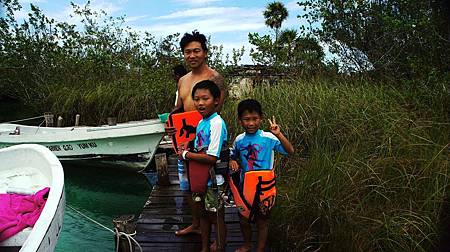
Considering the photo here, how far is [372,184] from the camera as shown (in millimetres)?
3055

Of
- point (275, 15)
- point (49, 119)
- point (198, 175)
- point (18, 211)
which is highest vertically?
point (275, 15)

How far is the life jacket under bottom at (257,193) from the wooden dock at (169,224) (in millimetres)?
778

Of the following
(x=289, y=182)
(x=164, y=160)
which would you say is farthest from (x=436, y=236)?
(x=164, y=160)

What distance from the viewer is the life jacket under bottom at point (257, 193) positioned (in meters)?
2.79

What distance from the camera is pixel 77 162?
30.4ft

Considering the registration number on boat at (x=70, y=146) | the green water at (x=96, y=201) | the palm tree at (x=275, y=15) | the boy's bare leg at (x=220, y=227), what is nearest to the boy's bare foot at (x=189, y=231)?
the boy's bare leg at (x=220, y=227)

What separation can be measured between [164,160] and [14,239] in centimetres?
290

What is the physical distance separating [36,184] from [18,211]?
3.30ft

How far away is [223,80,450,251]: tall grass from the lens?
2664 mm

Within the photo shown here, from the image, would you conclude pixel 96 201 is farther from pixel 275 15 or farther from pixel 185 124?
pixel 275 15

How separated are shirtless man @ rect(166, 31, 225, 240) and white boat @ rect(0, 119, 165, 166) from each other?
413cm

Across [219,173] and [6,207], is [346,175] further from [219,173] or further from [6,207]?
[6,207]

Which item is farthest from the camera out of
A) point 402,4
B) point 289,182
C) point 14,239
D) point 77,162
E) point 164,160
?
point 77,162

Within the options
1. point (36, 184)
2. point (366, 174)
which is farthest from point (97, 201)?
point (366, 174)
